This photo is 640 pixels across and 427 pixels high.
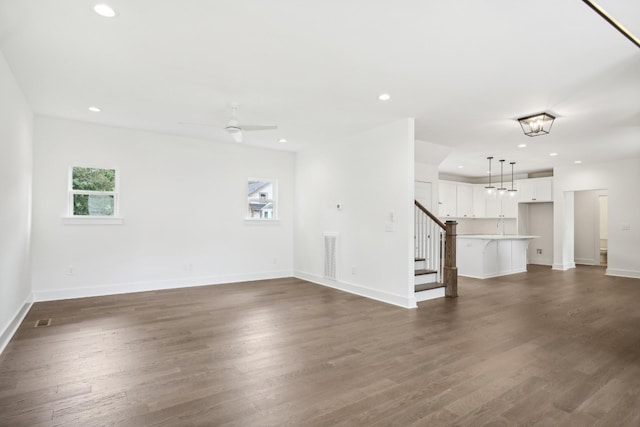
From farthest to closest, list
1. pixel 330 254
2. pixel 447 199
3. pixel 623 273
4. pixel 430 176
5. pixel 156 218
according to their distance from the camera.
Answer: pixel 447 199
pixel 623 273
pixel 430 176
pixel 330 254
pixel 156 218

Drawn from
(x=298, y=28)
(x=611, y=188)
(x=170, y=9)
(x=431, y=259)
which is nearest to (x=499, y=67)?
(x=298, y=28)

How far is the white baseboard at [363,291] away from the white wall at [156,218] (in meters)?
0.84

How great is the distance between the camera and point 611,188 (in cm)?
830

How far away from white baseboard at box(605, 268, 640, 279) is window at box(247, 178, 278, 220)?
26.2ft

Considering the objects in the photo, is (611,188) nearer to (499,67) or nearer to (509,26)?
(499,67)

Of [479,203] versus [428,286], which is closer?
[428,286]

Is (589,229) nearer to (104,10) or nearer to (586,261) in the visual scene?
(586,261)

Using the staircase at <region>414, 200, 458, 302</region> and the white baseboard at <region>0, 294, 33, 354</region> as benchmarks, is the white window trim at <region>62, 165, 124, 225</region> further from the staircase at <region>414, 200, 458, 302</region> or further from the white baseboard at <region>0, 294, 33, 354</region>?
the staircase at <region>414, 200, 458, 302</region>

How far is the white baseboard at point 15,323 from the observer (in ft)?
10.9

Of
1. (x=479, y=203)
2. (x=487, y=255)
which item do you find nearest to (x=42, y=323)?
(x=487, y=255)

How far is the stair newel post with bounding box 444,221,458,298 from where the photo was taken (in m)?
5.78

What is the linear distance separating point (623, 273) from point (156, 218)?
10.2m

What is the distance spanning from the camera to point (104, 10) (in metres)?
2.56

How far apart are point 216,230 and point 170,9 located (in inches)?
185
